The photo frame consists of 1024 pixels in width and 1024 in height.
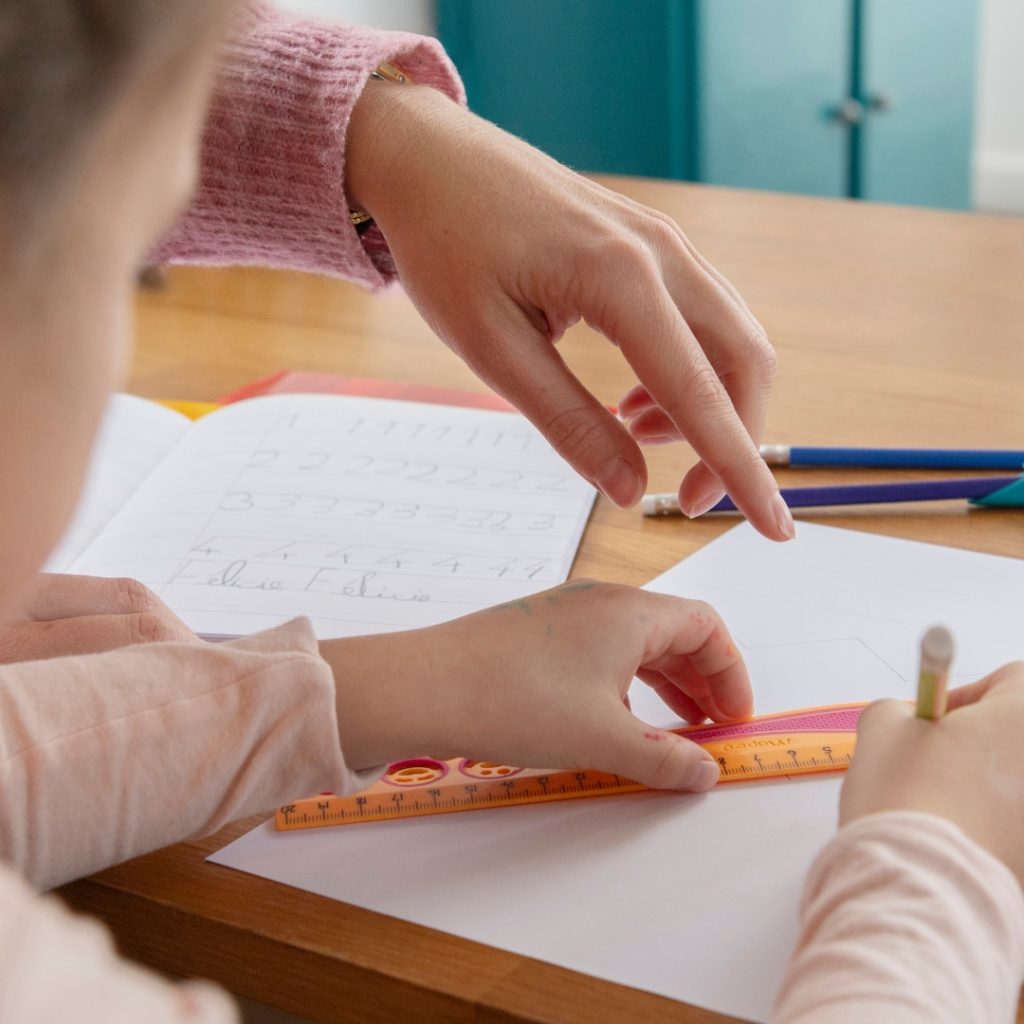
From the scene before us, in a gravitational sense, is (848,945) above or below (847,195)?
above

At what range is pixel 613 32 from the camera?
2.63m

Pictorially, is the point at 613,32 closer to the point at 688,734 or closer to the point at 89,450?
the point at 688,734

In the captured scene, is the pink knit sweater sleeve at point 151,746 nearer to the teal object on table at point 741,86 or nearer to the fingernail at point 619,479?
the fingernail at point 619,479

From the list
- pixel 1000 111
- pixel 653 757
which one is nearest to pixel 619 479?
pixel 653 757

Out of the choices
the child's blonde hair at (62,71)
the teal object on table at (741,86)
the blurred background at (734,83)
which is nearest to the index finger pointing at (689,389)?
the child's blonde hair at (62,71)

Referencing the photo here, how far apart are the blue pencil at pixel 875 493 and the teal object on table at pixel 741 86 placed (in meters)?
1.94

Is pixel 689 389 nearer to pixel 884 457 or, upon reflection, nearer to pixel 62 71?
Answer: pixel 884 457

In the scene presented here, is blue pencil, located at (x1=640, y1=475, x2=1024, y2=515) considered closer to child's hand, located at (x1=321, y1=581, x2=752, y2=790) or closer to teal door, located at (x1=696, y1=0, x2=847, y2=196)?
child's hand, located at (x1=321, y1=581, x2=752, y2=790)

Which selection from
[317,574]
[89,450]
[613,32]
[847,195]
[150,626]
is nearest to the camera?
[89,450]

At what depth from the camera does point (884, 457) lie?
90 centimetres

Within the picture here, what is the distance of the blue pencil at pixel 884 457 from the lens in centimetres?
88

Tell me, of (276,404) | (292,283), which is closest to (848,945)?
(276,404)

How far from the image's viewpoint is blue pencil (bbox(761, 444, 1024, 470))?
883 mm

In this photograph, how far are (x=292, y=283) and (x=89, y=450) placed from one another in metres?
0.94
